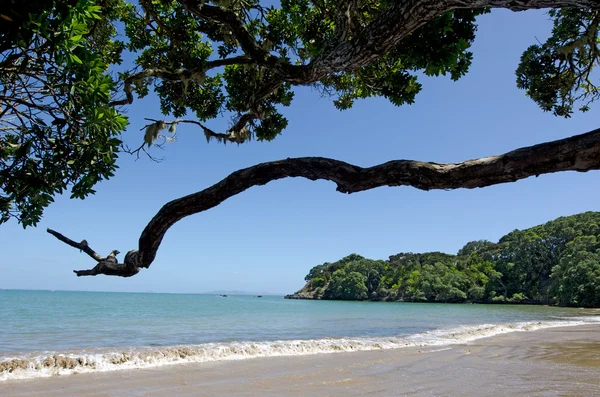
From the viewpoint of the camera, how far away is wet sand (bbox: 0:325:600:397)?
22.9 ft

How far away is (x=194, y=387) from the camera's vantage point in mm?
7441

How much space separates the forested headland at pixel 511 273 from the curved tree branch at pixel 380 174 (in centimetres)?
6470

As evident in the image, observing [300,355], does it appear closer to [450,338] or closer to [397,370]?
[397,370]

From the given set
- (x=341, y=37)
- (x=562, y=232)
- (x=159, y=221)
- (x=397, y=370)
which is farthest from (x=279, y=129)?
(x=562, y=232)

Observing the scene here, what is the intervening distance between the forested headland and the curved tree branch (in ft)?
212

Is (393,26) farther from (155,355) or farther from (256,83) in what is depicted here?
(155,355)

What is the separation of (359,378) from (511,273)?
83976mm

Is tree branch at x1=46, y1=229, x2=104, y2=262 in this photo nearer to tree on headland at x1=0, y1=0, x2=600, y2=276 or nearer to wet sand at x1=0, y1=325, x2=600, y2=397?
tree on headland at x1=0, y1=0, x2=600, y2=276

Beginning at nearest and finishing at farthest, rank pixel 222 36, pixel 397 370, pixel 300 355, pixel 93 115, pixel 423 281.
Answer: pixel 93 115
pixel 222 36
pixel 397 370
pixel 300 355
pixel 423 281

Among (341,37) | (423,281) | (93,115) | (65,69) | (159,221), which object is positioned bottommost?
(423,281)

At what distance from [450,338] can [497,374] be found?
8247 mm

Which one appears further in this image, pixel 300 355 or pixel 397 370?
pixel 300 355

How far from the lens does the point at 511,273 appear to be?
3127 inches

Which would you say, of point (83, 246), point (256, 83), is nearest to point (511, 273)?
point (256, 83)
